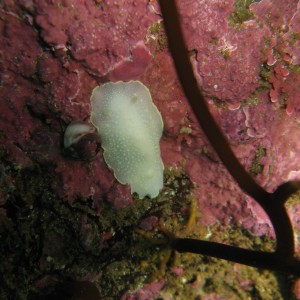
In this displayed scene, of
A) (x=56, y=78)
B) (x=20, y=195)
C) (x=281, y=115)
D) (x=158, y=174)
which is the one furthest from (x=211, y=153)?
(x=20, y=195)

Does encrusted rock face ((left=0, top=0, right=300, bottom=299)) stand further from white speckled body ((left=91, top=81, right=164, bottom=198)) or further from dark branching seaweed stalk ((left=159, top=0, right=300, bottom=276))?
dark branching seaweed stalk ((left=159, top=0, right=300, bottom=276))

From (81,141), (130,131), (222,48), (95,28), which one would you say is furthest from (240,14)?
(81,141)

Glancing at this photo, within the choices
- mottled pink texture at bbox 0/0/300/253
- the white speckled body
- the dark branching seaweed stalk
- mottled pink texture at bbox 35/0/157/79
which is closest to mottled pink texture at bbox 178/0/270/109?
mottled pink texture at bbox 0/0/300/253

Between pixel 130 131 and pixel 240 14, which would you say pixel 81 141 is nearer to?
pixel 130 131

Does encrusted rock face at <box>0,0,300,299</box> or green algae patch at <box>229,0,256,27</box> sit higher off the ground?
green algae patch at <box>229,0,256,27</box>

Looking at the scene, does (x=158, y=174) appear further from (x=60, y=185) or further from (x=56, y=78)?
(x=56, y=78)
